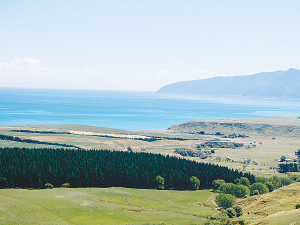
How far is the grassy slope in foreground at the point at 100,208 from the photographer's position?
55.0m

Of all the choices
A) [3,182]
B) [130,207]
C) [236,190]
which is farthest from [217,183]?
[3,182]

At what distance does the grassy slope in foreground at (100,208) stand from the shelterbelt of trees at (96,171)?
11.9 metres

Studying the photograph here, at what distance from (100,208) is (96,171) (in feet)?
112

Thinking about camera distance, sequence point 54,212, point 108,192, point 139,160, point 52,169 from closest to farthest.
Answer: point 54,212
point 108,192
point 52,169
point 139,160

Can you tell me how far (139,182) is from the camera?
104 metres

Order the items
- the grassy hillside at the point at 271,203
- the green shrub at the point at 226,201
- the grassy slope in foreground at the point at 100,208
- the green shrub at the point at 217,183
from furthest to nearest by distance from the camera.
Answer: the green shrub at the point at 217,183 < the green shrub at the point at 226,201 < the grassy hillside at the point at 271,203 < the grassy slope in foreground at the point at 100,208

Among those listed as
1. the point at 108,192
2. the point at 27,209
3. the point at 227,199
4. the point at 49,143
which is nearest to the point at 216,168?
the point at 227,199

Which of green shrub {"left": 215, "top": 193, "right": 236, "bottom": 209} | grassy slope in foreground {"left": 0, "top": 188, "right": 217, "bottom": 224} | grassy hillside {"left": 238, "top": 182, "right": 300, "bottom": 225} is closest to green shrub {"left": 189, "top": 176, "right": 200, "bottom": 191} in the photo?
grassy slope in foreground {"left": 0, "top": 188, "right": 217, "bottom": 224}

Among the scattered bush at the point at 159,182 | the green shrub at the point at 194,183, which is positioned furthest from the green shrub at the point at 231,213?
the scattered bush at the point at 159,182

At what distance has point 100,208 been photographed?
67.4 meters

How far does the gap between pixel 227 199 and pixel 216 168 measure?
130ft

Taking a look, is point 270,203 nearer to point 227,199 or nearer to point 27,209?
point 227,199

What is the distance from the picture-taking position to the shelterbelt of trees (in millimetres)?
88812

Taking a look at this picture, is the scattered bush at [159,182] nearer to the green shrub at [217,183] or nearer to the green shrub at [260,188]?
the green shrub at [217,183]
